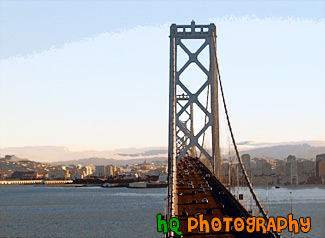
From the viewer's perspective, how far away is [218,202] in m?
48.0

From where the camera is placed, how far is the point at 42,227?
86.0 metres

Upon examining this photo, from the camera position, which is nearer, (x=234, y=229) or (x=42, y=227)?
(x=234, y=229)

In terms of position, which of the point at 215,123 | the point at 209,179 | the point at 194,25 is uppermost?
the point at 194,25

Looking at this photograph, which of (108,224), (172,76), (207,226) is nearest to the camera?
(207,226)

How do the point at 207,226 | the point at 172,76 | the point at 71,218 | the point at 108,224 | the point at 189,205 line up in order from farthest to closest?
1. the point at 71,218
2. the point at 108,224
3. the point at 172,76
4. the point at 189,205
5. the point at 207,226

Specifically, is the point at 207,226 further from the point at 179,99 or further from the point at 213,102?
the point at 179,99

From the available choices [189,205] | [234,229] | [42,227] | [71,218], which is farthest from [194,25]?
[71,218]

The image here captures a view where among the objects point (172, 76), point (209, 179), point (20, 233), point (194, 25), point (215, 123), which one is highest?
point (194, 25)

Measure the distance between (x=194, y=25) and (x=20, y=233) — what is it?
34.7 m

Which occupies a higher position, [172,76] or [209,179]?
[172,76]

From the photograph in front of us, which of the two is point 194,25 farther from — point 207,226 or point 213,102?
point 207,226

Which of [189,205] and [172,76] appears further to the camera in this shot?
[172,76]

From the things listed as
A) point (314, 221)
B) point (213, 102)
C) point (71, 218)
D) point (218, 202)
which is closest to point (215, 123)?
point (213, 102)

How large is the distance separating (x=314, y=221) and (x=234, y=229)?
157 feet
